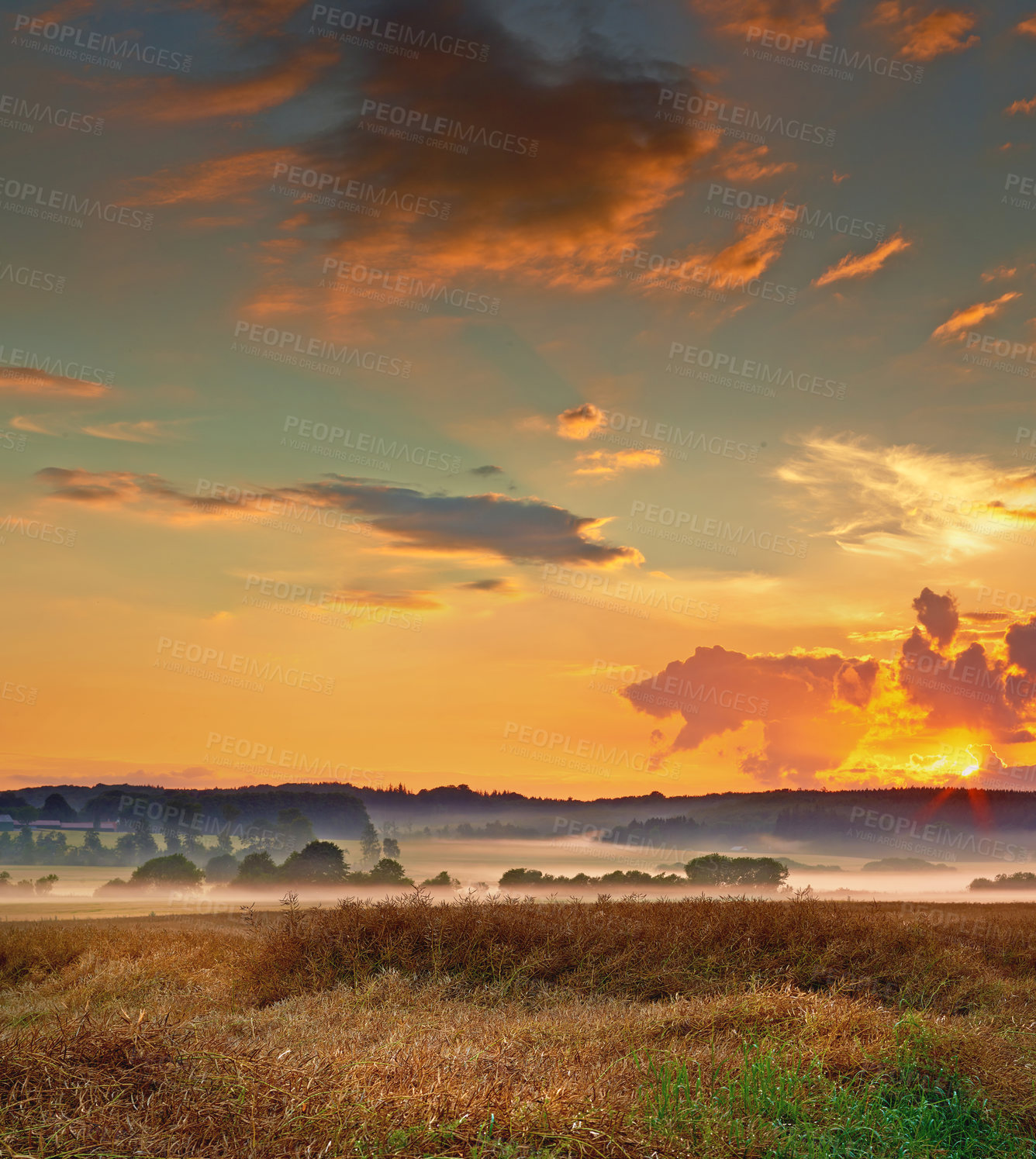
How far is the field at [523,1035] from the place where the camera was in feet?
15.0

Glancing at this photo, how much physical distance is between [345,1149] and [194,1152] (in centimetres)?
73

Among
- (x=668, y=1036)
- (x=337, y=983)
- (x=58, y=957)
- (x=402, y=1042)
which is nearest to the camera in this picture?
(x=402, y=1042)

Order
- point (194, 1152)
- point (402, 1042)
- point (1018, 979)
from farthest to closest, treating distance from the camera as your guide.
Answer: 1. point (1018, 979)
2. point (402, 1042)
3. point (194, 1152)

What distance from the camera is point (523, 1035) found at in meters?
8.05

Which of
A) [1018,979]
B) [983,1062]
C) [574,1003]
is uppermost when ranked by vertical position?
[983,1062]

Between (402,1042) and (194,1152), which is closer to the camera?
(194,1152)

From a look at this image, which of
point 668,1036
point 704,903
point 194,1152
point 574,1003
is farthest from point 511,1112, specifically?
point 704,903

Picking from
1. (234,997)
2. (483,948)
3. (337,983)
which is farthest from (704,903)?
(234,997)

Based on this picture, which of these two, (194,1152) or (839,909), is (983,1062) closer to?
(194,1152)

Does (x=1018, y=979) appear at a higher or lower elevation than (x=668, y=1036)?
lower

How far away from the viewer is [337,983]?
1209 centimetres

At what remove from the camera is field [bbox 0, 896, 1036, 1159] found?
181 inches

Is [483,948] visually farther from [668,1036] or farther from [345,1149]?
[345,1149]

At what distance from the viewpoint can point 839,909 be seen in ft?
54.0
